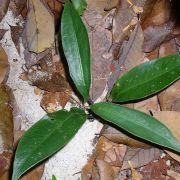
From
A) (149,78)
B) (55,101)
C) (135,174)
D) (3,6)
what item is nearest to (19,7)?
(3,6)

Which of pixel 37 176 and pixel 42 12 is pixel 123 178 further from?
pixel 42 12

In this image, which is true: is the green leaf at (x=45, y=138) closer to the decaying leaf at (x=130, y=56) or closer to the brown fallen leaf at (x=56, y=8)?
the decaying leaf at (x=130, y=56)

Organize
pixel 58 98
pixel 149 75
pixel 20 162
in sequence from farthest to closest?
pixel 58 98
pixel 149 75
pixel 20 162

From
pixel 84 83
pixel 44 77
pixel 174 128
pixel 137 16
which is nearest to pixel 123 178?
pixel 174 128

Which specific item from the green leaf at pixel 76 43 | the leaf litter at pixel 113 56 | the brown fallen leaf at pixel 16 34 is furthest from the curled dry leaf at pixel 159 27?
the brown fallen leaf at pixel 16 34

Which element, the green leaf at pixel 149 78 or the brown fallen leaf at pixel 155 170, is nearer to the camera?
the green leaf at pixel 149 78

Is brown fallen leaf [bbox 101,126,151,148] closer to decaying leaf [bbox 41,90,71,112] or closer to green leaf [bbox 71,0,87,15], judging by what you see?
decaying leaf [bbox 41,90,71,112]

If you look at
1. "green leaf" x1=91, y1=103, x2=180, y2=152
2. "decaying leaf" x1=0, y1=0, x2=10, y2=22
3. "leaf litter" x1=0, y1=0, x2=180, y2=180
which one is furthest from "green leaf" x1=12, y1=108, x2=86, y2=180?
"decaying leaf" x1=0, y1=0, x2=10, y2=22
